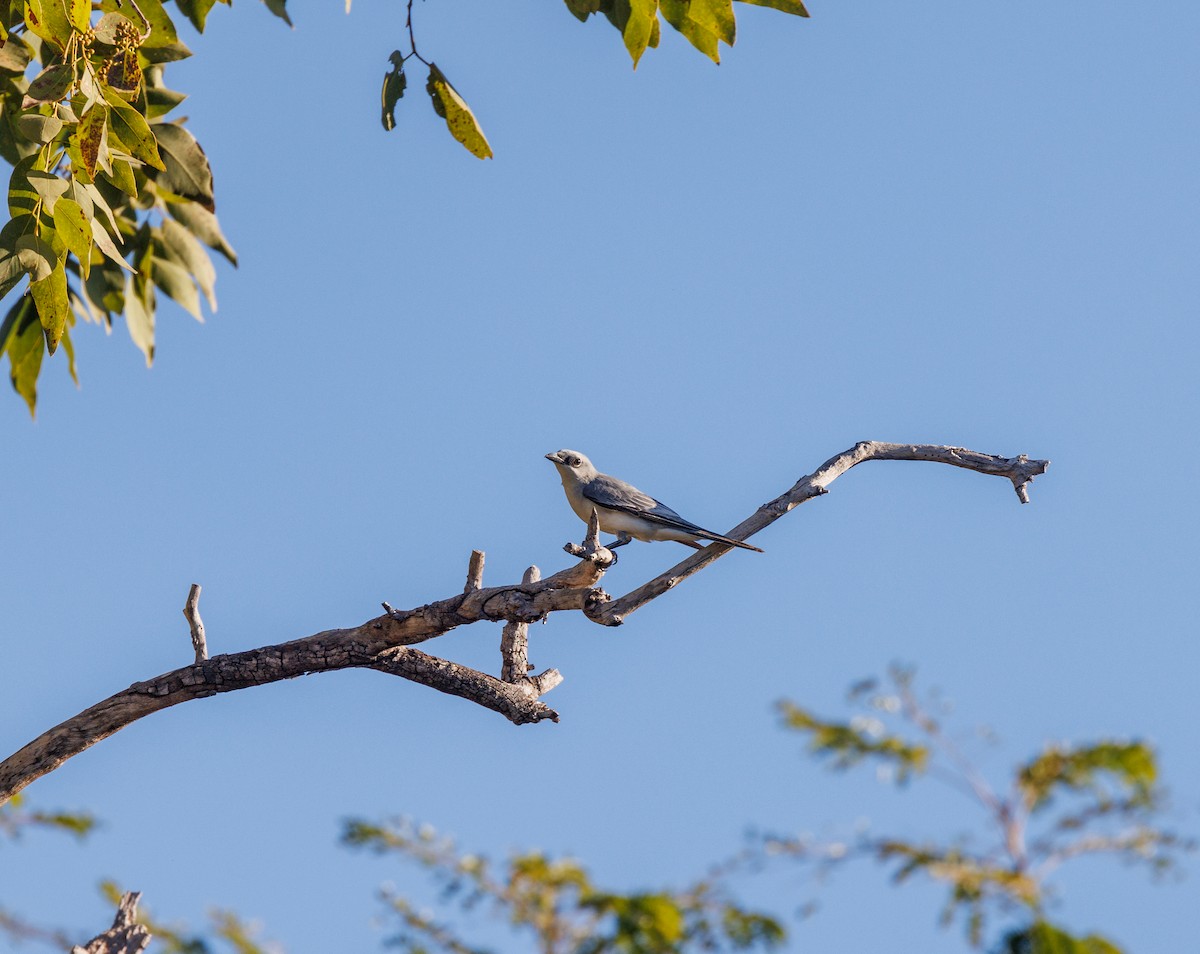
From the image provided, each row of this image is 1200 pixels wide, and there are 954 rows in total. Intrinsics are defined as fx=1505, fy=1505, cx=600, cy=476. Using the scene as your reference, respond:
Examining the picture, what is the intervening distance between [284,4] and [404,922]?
403 centimetres

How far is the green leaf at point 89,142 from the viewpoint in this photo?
5.11 meters

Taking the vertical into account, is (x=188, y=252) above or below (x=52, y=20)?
above

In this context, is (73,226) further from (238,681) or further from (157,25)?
(238,681)

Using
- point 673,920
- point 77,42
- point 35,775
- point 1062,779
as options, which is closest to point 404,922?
point 35,775

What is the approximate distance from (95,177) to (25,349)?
1715 millimetres

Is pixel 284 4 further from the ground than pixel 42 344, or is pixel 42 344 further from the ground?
pixel 284 4

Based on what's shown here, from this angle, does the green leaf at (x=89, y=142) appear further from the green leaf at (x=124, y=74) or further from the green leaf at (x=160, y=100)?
the green leaf at (x=160, y=100)

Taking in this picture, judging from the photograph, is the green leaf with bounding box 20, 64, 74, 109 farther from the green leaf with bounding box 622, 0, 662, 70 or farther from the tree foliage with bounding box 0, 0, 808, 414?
the green leaf with bounding box 622, 0, 662, 70

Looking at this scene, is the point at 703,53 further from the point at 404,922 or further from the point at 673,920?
the point at 404,922

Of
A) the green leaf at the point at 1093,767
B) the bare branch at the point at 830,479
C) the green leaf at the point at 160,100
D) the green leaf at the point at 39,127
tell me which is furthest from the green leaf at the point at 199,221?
the green leaf at the point at 1093,767

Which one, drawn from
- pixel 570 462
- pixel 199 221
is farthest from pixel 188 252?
pixel 570 462

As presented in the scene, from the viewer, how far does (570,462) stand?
9.41m

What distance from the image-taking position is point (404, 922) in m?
6.38

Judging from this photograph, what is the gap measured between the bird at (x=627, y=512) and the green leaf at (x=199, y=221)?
231cm
